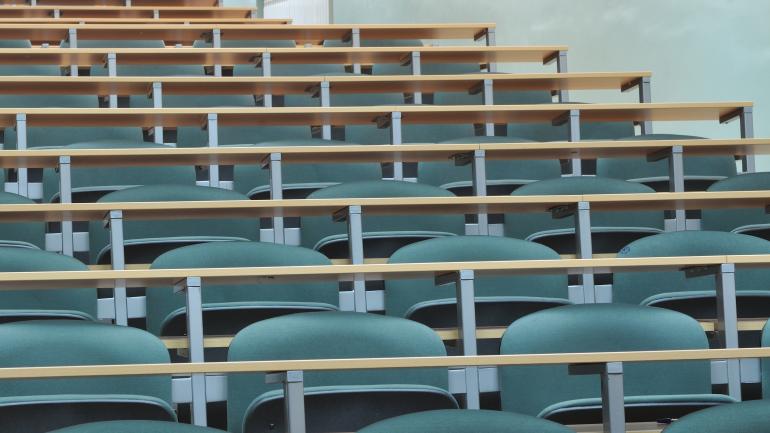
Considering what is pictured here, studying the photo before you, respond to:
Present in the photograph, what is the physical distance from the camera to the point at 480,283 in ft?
6.22

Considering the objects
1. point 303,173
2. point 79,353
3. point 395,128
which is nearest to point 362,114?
point 395,128

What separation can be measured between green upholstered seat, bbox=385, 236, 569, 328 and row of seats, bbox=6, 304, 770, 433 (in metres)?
0.18

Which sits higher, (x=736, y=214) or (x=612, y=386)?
(x=736, y=214)

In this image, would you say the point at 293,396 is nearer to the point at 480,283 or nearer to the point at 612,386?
Answer: the point at 612,386

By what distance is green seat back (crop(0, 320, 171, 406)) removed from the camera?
1427 mm

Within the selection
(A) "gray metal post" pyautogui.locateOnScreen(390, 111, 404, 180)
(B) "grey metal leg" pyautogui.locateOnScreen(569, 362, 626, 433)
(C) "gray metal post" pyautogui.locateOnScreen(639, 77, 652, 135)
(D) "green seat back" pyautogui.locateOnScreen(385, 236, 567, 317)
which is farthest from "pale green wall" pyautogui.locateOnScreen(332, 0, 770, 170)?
(B) "grey metal leg" pyautogui.locateOnScreen(569, 362, 626, 433)

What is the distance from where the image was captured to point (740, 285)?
1.95 m

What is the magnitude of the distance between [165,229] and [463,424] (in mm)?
1001

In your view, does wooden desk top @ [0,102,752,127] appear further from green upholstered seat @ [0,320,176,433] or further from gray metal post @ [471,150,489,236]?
green upholstered seat @ [0,320,176,433]

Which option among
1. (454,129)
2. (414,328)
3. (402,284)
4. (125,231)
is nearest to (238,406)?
(414,328)

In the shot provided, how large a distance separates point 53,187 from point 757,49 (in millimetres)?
2031

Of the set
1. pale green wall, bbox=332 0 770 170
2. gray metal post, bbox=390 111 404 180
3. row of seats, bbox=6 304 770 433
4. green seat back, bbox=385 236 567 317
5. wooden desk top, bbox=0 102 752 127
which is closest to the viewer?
row of seats, bbox=6 304 770 433

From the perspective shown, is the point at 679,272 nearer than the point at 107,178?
Yes

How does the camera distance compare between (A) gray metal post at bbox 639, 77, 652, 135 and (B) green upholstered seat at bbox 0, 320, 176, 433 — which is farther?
(A) gray metal post at bbox 639, 77, 652, 135
